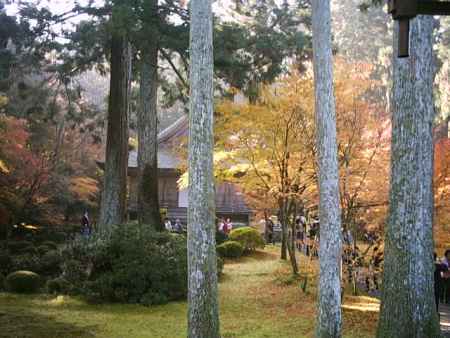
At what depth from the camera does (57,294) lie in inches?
509

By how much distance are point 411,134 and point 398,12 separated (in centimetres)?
367

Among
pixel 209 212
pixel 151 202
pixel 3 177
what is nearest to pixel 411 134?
pixel 209 212

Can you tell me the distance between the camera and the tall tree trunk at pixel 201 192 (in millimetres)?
6926

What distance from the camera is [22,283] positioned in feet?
44.1

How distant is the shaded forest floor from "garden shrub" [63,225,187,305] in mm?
335

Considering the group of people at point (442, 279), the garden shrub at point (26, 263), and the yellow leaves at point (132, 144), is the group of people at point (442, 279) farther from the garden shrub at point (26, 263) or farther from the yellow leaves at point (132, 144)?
the yellow leaves at point (132, 144)

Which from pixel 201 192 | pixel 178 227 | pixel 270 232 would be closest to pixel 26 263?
pixel 201 192

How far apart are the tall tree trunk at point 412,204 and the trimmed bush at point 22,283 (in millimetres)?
10022

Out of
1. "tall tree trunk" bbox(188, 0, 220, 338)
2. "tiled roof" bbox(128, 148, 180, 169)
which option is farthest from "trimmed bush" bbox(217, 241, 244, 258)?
"tall tree trunk" bbox(188, 0, 220, 338)

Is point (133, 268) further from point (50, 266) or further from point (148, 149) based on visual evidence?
point (50, 266)

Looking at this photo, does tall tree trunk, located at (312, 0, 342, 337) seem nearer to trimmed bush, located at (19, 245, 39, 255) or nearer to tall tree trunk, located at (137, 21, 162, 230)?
tall tree trunk, located at (137, 21, 162, 230)

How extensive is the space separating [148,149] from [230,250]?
8.22 meters

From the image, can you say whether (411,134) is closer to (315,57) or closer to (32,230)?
(315,57)

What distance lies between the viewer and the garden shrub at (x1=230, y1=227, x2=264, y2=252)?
74.7ft
